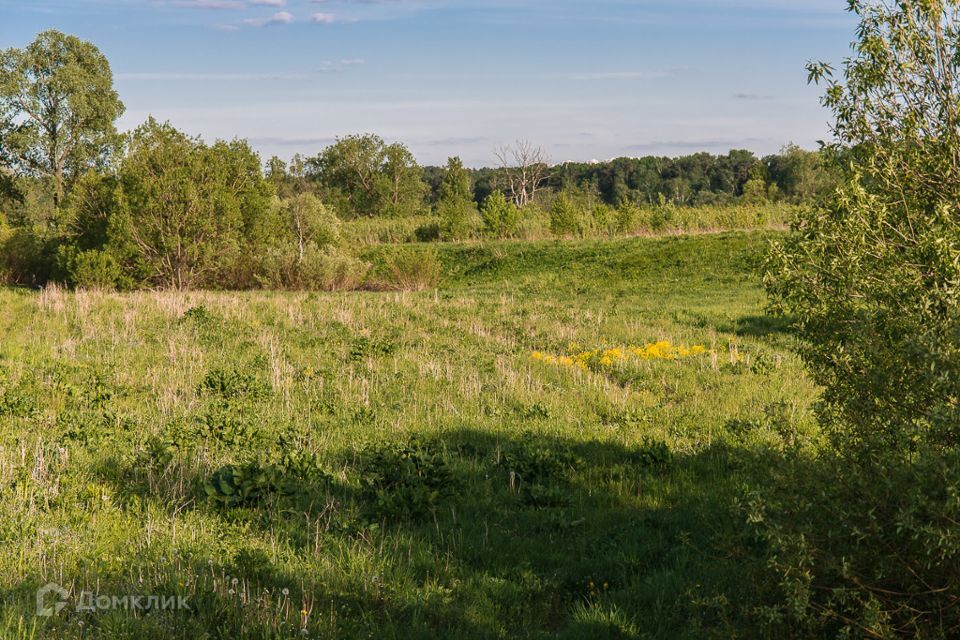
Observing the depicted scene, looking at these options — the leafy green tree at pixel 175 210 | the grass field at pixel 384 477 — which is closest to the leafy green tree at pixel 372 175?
the leafy green tree at pixel 175 210

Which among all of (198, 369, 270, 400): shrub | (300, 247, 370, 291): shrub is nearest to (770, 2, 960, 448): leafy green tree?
(198, 369, 270, 400): shrub

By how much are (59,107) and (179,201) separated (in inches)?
1020

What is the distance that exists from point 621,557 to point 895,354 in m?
2.61

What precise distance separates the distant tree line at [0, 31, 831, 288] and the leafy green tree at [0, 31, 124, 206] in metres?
0.07

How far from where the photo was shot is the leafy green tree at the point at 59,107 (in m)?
43.4

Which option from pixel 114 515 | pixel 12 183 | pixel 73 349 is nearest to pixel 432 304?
pixel 73 349

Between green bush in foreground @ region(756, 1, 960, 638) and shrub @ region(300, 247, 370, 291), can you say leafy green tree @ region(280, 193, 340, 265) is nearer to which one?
shrub @ region(300, 247, 370, 291)

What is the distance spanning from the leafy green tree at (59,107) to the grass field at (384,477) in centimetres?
3510

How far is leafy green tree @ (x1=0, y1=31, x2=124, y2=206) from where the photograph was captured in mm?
43375

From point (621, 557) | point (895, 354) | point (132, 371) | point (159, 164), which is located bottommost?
point (621, 557)

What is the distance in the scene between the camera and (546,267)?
32438 mm

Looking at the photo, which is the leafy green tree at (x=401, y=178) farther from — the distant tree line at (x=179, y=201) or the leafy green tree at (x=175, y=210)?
the leafy green tree at (x=175, y=210)

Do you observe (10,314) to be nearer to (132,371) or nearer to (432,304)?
(132,371)

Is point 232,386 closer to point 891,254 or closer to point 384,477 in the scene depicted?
point 384,477
